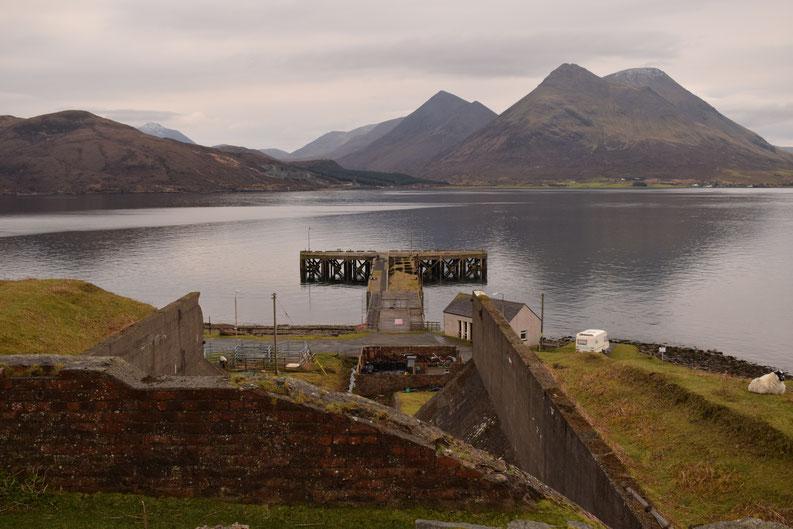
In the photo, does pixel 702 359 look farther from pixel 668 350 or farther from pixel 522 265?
pixel 522 265

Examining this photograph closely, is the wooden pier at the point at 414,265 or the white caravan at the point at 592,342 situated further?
the wooden pier at the point at 414,265

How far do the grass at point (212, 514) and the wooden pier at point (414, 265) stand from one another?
268 feet

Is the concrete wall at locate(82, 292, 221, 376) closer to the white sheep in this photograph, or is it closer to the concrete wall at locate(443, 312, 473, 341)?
the white sheep

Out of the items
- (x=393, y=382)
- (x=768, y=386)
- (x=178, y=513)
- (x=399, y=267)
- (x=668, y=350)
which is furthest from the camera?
(x=399, y=267)

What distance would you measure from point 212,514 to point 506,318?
37.7 m

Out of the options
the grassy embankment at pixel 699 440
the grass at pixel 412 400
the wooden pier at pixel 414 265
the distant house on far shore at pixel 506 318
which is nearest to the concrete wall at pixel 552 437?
the grassy embankment at pixel 699 440

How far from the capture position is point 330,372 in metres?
36.4

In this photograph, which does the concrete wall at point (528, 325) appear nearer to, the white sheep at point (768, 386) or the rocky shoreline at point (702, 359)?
the rocky shoreline at point (702, 359)

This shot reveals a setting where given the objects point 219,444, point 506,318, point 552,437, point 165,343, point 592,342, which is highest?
point 219,444

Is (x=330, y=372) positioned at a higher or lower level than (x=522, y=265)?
lower

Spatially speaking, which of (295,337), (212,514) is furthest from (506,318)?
(212,514)

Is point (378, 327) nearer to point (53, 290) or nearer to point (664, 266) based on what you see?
point (53, 290)

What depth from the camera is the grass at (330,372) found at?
32.9m

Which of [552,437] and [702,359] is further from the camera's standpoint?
[702,359]
